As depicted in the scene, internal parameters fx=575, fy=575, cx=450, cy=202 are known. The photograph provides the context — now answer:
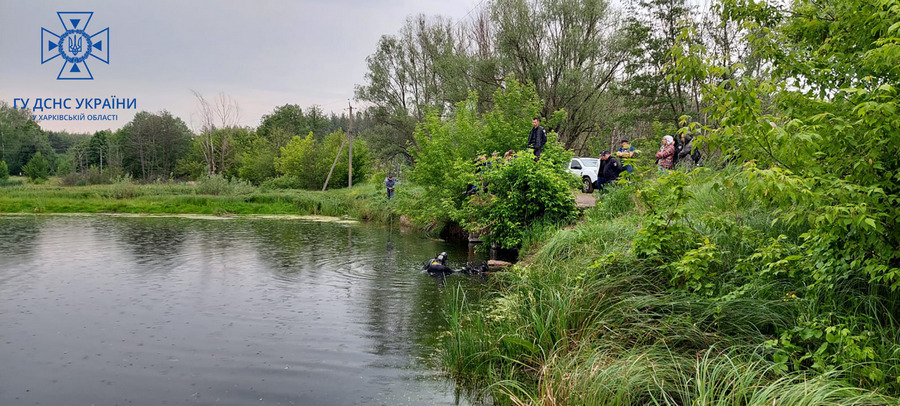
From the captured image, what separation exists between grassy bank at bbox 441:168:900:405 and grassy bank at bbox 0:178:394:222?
56.1ft

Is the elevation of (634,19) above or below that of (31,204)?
above

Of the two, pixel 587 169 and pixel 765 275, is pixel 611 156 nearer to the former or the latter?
pixel 765 275

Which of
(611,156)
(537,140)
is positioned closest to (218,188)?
(537,140)

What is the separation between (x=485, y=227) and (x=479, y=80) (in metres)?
16.0

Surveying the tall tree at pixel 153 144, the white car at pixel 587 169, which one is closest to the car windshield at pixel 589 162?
the white car at pixel 587 169

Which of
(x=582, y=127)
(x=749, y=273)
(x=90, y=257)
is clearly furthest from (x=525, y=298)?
(x=582, y=127)

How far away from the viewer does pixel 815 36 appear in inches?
190

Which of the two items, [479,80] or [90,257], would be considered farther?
[479,80]

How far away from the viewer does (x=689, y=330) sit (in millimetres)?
4844

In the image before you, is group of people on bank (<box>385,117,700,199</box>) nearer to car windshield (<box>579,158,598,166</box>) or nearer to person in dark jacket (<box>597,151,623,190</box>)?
person in dark jacket (<box>597,151,623,190</box>)

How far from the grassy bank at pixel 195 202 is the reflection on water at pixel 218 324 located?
443 inches

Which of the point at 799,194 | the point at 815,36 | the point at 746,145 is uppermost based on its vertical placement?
A: the point at 815,36

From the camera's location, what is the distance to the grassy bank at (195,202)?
2461 cm

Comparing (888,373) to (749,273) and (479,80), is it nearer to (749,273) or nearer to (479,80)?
(749,273)
